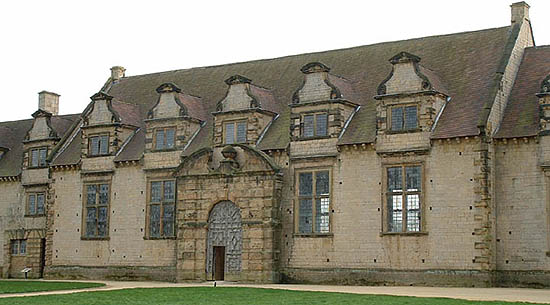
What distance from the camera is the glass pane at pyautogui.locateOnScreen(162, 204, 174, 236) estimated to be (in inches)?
1666

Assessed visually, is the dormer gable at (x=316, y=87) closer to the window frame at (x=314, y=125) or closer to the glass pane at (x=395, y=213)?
the window frame at (x=314, y=125)

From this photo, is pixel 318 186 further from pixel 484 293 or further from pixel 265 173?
pixel 484 293

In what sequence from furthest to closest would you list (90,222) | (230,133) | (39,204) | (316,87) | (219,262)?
1. (39,204)
2. (90,222)
3. (230,133)
4. (219,262)
5. (316,87)

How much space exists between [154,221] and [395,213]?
12.3 metres

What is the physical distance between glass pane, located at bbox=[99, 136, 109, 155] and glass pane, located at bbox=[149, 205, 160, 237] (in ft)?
13.6

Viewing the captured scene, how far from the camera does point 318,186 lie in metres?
38.5

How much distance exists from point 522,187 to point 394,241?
5347mm

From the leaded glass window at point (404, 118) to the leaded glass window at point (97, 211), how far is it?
1532 centimetres

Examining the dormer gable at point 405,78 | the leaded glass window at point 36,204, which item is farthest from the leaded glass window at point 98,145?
the dormer gable at point 405,78

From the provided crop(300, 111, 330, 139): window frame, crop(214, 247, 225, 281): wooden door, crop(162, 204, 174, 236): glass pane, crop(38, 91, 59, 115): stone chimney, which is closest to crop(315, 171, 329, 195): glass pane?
crop(300, 111, 330, 139): window frame

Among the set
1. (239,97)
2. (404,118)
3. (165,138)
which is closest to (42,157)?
(165,138)

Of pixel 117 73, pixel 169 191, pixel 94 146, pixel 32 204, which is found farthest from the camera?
Answer: pixel 117 73

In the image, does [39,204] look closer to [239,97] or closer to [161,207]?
[161,207]

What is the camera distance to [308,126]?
39.1m
